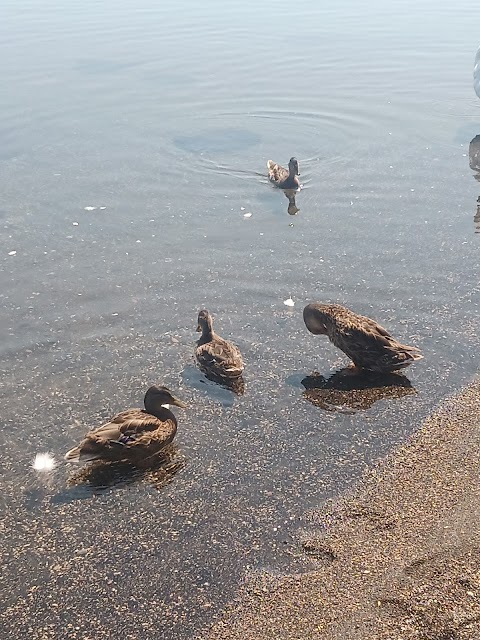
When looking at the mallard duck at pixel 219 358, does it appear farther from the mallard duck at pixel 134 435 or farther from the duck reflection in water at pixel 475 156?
the duck reflection in water at pixel 475 156

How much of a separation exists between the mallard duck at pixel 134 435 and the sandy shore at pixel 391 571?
1.41 m

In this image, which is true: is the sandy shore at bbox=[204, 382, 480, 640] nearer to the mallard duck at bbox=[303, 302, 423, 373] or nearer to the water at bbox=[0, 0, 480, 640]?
the water at bbox=[0, 0, 480, 640]

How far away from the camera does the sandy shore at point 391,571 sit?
4.19 metres

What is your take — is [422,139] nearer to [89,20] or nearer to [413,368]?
[413,368]

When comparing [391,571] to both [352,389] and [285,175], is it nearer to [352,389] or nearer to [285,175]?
[352,389]

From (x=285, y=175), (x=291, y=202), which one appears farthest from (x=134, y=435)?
(x=285, y=175)

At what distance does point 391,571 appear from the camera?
4539mm

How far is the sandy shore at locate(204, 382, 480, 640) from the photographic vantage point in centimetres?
419

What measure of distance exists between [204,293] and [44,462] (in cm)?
316

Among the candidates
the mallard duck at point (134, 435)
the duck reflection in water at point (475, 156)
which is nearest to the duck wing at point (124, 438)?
the mallard duck at point (134, 435)

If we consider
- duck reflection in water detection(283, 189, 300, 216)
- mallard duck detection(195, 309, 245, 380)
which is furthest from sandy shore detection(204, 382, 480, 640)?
duck reflection in water detection(283, 189, 300, 216)

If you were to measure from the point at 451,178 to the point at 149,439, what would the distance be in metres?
7.88

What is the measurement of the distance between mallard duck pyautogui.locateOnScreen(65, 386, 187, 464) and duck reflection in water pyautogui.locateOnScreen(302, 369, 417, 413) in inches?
49.9

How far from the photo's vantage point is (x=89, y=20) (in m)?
27.9
